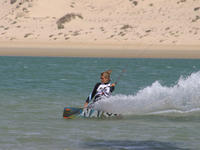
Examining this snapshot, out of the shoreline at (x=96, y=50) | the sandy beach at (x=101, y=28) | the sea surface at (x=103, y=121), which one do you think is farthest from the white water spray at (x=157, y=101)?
the sandy beach at (x=101, y=28)

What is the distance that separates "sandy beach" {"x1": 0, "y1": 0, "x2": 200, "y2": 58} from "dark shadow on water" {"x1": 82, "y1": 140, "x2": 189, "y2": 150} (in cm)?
4404

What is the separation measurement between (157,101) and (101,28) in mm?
54193

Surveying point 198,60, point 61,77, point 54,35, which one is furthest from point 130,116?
point 54,35

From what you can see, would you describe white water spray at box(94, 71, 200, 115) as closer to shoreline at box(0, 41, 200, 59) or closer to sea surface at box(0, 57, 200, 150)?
sea surface at box(0, 57, 200, 150)

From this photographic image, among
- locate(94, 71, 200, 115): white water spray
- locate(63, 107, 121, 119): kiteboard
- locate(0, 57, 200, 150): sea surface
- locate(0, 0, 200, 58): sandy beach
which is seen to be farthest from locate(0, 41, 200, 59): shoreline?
locate(63, 107, 121, 119): kiteboard

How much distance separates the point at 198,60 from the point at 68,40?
1922 cm

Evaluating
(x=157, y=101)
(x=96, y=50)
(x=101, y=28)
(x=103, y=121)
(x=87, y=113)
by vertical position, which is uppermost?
(x=101, y=28)

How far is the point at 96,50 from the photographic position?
61.2 meters

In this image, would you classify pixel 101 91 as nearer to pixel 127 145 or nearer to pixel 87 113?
pixel 87 113

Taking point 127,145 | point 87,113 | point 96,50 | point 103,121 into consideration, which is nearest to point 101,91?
point 87,113

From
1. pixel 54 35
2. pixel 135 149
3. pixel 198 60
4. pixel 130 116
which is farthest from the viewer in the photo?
pixel 54 35

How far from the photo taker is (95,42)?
65.5 m

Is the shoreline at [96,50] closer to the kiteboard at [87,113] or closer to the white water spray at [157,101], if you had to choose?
the white water spray at [157,101]

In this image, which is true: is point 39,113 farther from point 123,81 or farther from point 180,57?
point 180,57
